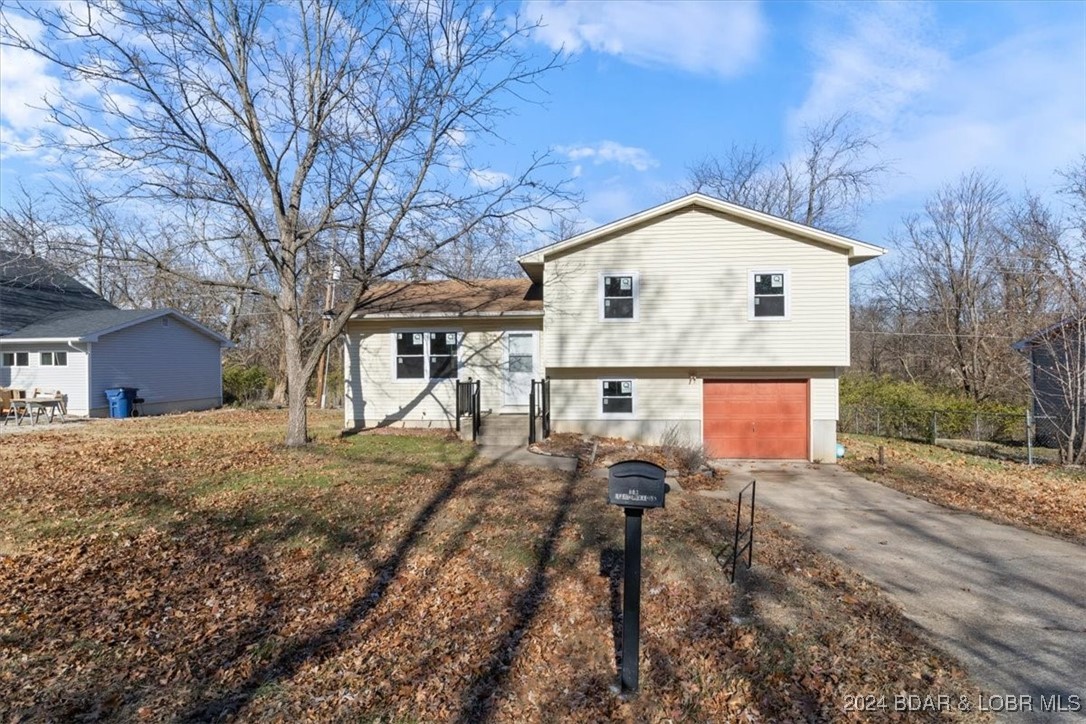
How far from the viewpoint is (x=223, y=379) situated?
26984 millimetres

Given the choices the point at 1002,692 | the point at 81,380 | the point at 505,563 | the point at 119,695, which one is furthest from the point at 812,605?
the point at 81,380

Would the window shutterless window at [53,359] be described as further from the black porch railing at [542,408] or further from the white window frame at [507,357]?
the black porch railing at [542,408]

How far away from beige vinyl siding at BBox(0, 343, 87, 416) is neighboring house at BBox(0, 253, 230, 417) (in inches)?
1.2

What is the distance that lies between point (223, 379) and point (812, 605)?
28.0m

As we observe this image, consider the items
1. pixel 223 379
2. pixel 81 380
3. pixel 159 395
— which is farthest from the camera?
pixel 223 379

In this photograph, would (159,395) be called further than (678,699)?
Yes

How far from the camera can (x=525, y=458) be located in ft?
35.7

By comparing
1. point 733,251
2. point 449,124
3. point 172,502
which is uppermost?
point 449,124

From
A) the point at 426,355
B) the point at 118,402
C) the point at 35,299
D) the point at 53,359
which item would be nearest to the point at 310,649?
the point at 426,355

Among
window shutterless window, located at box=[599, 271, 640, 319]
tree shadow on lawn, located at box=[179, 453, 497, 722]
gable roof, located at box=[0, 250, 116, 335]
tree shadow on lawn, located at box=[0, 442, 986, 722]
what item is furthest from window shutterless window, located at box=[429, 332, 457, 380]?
gable roof, located at box=[0, 250, 116, 335]

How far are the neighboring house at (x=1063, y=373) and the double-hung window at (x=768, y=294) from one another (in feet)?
20.6

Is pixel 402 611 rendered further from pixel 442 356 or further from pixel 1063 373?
pixel 1063 373

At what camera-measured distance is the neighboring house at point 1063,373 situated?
1397 cm

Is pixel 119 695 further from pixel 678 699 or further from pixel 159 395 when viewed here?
pixel 159 395
